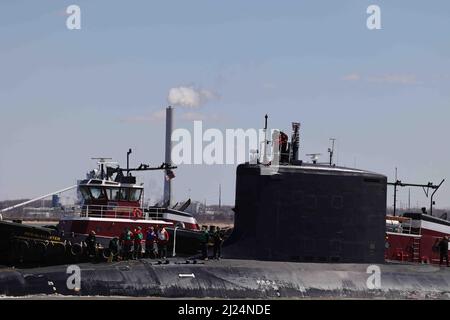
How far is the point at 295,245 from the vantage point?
2900 cm

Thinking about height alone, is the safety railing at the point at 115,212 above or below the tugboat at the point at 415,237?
above

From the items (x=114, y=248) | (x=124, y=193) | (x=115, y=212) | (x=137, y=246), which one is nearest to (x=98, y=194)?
(x=124, y=193)

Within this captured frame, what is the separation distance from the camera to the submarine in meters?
27.6

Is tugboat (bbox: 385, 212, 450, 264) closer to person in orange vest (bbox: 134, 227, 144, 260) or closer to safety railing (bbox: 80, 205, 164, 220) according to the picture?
safety railing (bbox: 80, 205, 164, 220)

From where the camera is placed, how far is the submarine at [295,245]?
27.6 metres

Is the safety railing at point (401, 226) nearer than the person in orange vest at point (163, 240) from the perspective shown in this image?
No

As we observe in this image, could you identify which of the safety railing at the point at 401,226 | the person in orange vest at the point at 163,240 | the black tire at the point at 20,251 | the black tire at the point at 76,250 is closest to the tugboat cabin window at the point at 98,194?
the person in orange vest at the point at 163,240

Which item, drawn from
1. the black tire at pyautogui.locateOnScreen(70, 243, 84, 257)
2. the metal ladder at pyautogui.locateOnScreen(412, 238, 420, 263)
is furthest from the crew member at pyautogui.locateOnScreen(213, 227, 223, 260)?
the metal ladder at pyautogui.locateOnScreen(412, 238, 420, 263)

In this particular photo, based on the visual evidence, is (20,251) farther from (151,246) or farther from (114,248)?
(151,246)

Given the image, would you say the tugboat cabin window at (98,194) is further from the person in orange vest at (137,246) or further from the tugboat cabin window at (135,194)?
the person in orange vest at (137,246)
